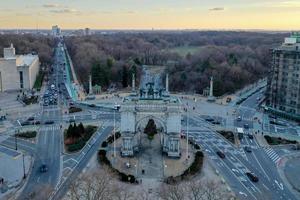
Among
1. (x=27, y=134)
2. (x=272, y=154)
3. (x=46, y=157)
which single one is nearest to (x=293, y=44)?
(x=272, y=154)

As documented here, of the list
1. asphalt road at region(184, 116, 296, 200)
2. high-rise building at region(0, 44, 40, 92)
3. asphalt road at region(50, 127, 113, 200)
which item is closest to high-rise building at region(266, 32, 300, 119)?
asphalt road at region(184, 116, 296, 200)

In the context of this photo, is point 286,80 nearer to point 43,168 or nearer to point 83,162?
point 83,162

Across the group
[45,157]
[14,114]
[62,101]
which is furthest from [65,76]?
[45,157]

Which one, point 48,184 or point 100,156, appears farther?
point 100,156

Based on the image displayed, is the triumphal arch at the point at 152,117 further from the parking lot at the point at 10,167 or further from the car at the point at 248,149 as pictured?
the parking lot at the point at 10,167

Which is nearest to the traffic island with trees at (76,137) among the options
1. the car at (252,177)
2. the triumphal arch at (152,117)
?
the triumphal arch at (152,117)

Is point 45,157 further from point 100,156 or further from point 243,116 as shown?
point 243,116
